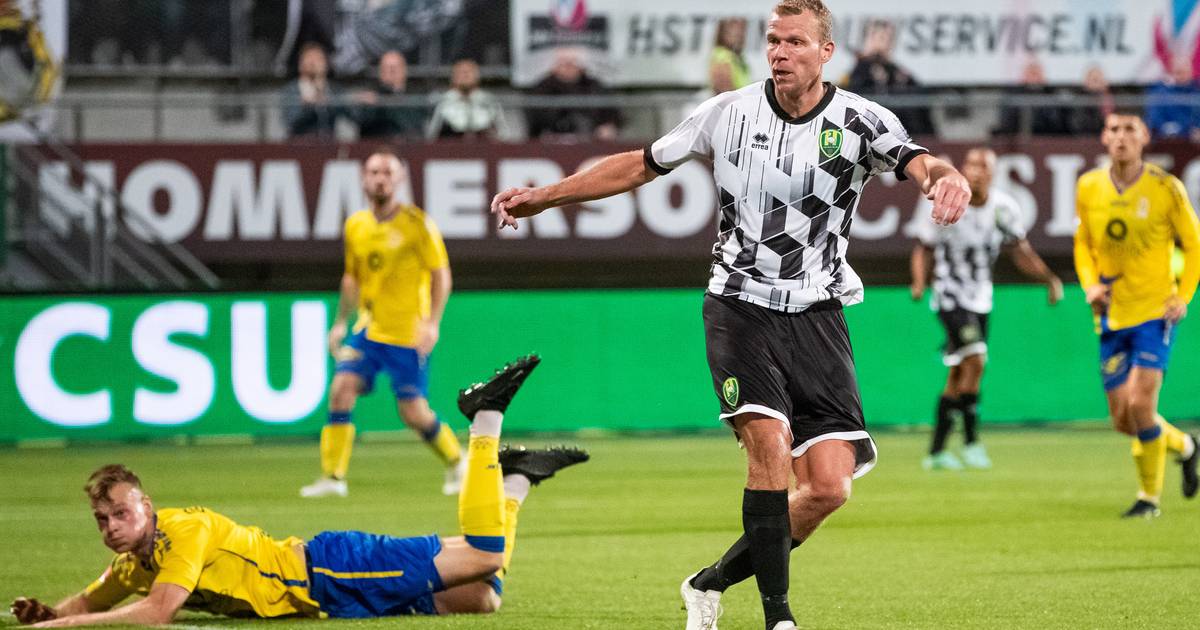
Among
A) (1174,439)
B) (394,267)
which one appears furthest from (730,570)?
(394,267)

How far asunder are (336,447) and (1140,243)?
18.6ft

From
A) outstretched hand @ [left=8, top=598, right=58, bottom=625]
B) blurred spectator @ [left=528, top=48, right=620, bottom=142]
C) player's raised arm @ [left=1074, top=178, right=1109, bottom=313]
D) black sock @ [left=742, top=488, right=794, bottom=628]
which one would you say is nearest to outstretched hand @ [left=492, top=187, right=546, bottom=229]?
black sock @ [left=742, top=488, right=794, bottom=628]

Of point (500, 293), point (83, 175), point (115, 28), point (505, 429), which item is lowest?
point (505, 429)

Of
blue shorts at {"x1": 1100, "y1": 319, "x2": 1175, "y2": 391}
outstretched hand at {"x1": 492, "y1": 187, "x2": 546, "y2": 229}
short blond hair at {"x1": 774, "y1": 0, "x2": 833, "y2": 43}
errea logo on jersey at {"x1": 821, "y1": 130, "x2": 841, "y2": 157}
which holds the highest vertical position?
short blond hair at {"x1": 774, "y1": 0, "x2": 833, "y2": 43}

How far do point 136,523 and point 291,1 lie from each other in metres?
14.7

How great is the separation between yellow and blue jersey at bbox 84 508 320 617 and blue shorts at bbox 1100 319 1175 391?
6.16 meters

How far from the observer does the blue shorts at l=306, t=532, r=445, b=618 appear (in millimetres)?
7473

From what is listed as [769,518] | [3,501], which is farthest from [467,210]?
[769,518]

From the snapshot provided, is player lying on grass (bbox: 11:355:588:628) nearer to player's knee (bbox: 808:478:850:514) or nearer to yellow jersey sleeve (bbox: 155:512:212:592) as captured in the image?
yellow jersey sleeve (bbox: 155:512:212:592)

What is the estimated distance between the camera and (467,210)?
19.8 metres

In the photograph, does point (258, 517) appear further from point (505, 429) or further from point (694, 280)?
point (694, 280)

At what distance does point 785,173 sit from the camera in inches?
254

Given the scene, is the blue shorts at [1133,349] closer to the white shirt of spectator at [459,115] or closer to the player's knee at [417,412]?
the player's knee at [417,412]

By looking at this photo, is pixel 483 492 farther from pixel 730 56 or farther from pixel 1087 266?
pixel 730 56
